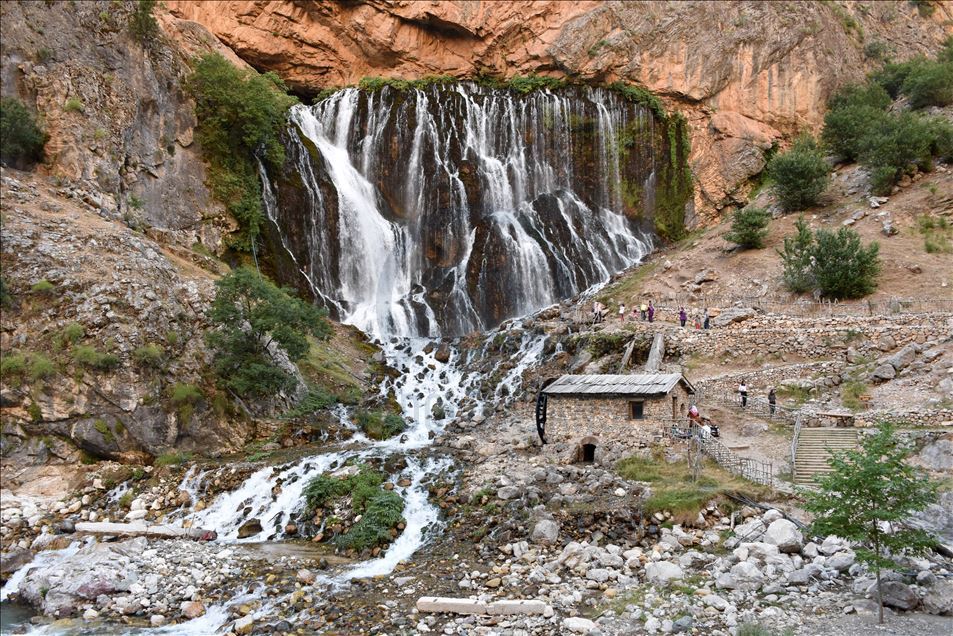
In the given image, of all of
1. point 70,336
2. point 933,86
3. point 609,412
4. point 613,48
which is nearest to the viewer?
point 609,412

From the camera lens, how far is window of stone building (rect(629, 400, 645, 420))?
21234mm

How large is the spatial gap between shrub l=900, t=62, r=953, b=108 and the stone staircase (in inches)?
1327

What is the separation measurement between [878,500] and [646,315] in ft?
64.8

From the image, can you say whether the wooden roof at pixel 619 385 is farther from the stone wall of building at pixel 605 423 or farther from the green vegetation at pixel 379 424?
the green vegetation at pixel 379 424

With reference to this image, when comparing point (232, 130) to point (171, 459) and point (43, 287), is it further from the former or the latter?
point (171, 459)

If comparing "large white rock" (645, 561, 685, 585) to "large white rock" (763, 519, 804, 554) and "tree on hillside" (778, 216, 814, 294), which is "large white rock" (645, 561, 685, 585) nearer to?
"large white rock" (763, 519, 804, 554)

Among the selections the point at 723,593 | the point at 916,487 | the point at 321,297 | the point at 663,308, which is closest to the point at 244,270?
the point at 321,297

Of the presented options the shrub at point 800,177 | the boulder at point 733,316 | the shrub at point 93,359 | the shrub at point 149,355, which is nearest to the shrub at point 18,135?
the shrub at point 93,359

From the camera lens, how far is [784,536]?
1523 centimetres

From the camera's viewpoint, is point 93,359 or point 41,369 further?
point 93,359

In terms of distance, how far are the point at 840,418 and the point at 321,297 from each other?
2584 centimetres

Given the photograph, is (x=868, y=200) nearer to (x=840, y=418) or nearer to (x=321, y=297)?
(x=840, y=418)

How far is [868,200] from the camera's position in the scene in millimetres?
37688

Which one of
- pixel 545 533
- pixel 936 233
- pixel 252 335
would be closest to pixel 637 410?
pixel 545 533
